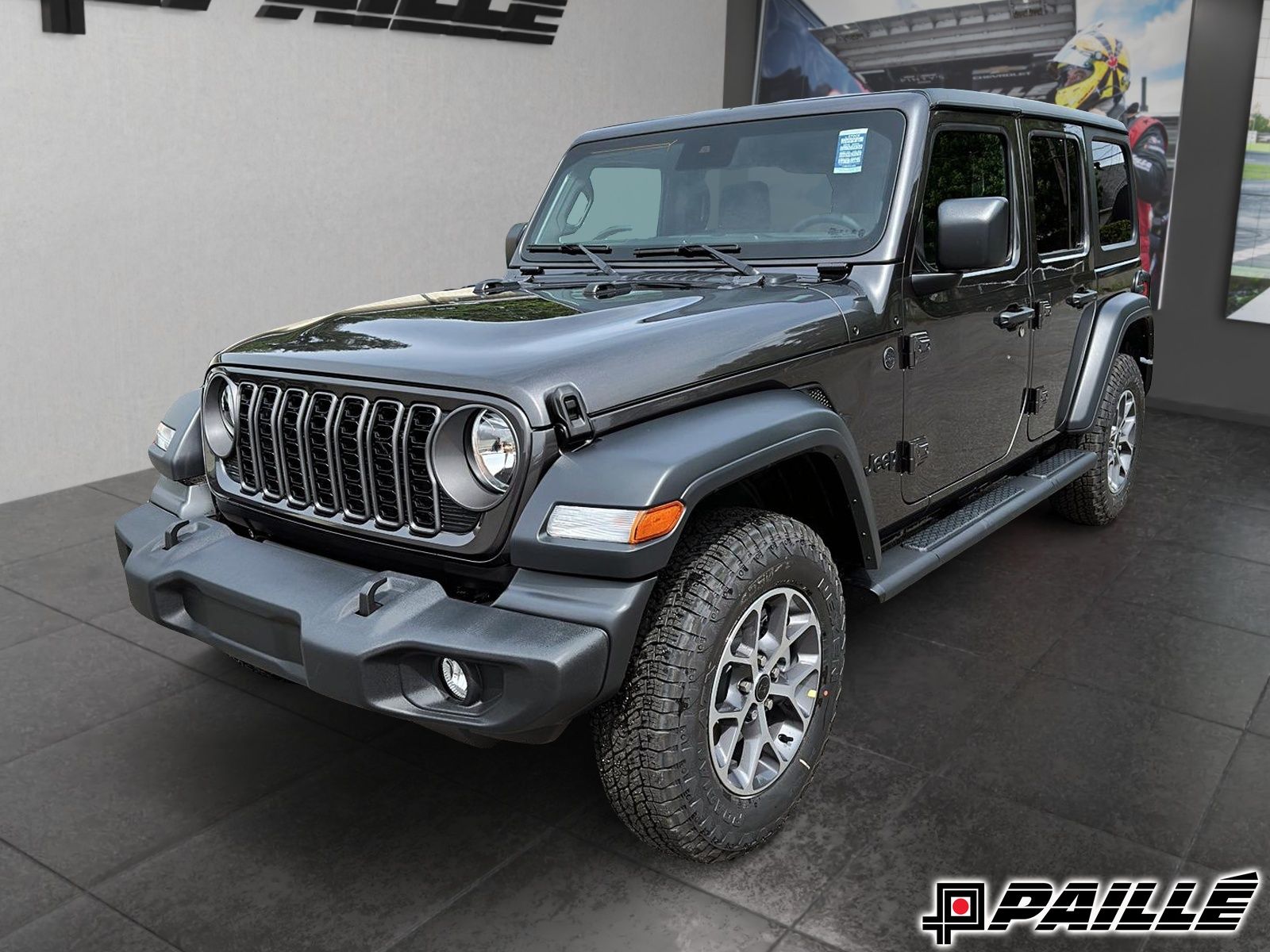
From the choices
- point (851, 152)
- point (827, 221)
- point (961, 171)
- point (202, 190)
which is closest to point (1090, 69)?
point (961, 171)

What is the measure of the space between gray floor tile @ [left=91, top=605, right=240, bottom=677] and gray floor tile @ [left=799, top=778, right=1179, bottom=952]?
225 centimetres

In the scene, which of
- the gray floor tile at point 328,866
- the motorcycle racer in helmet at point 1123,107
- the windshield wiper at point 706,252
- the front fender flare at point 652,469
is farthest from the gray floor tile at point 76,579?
the motorcycle racer in helmet at point 1123,107

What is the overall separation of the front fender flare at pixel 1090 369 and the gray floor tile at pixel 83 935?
149 inches

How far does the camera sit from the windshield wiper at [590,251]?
370 cm

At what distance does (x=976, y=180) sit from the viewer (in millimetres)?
3875

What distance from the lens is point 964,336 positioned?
3789mm

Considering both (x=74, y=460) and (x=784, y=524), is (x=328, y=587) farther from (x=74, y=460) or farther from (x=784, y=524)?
(x=74, y=460)

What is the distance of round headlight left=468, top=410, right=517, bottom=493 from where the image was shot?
7.97ft

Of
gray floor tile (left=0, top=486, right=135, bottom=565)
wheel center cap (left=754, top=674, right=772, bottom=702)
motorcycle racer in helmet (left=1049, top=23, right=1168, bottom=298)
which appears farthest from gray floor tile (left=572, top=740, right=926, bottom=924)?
motorcycle racer in helmet (left=1049, top=23, right=1168, bottom=298)

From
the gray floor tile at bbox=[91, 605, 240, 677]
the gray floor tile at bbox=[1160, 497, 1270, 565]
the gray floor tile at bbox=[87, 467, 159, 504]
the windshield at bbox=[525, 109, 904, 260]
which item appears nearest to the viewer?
the windshield at bbox=[525, 109, 904, 260]

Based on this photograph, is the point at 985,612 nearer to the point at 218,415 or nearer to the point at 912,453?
the point at 912,453

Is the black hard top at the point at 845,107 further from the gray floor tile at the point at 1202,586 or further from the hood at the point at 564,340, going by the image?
the gray floor tile at the point at 1202,586

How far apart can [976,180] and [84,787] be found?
3.33 metres

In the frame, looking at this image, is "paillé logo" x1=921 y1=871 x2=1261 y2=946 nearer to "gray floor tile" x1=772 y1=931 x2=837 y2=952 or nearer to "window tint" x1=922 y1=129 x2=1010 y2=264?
"gray floor tile" x1=772 y1=931 x2=837 y2=952
